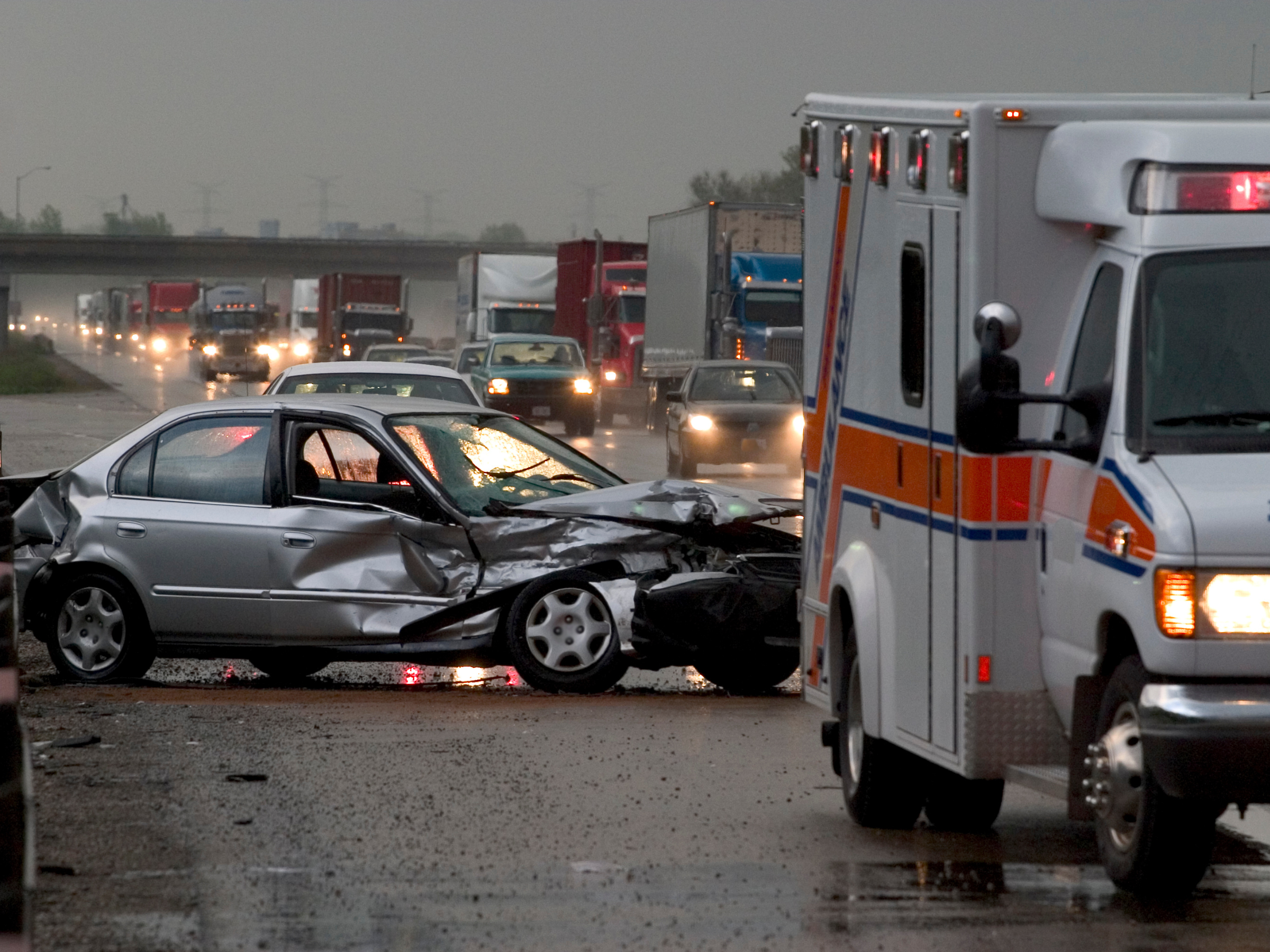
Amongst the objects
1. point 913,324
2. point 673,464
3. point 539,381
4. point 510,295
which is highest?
point 510,295

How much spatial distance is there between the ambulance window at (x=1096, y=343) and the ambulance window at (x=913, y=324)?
65cm

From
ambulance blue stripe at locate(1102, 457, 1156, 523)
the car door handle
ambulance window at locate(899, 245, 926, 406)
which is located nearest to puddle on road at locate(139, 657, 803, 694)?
the car door handle

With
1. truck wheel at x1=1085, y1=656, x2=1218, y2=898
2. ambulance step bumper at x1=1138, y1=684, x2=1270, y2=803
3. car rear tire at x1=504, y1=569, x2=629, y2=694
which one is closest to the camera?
ambulance step bumper at x1=1138, y1=684, x2=1270, y2=803

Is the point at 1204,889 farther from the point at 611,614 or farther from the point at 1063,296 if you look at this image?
the point at 611,614

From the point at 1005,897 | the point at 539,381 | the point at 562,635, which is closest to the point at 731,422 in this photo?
the point at 539,381

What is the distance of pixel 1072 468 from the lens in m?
6.16

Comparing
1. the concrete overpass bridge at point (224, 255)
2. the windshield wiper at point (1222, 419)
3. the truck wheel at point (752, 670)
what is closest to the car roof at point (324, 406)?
the truck wheel at point (752, 670)

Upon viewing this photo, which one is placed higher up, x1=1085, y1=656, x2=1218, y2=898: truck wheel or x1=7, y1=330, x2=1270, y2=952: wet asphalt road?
x1=1085, y1=656, x2=1218, y2=898: truck wheel

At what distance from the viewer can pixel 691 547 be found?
10891 millimetres

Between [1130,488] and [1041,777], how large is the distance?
3.37ft

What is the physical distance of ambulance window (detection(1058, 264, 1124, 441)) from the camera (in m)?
6.12

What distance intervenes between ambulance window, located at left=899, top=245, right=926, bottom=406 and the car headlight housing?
1.56 meters

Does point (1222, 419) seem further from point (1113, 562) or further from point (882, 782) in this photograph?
A: point (882, 782)

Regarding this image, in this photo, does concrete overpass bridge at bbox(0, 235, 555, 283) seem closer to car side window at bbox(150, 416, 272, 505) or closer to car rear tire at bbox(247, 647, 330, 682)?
car rear tire at bbox(247, 647, 330, 682)
